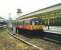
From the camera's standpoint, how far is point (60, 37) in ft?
33.0

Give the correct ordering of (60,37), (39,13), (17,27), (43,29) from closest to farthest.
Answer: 1. (60,37)
2. (43,29)
3. (39,13)
4. (17,27)

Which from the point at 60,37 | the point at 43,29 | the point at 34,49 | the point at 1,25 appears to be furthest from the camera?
the point at 1,25

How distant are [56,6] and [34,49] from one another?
15.5 ft

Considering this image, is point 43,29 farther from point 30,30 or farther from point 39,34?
point 30,30

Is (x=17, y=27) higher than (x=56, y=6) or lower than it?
lower

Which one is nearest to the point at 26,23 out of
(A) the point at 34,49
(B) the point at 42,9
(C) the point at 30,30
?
(C) the point at 30,30

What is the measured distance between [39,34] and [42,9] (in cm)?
285

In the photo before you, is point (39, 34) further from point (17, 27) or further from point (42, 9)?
point (17, 27)

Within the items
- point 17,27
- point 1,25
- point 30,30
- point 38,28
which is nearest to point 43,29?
point 38,28

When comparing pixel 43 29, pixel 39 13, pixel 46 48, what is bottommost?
pixel 46 48

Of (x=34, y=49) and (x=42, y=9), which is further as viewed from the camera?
(x=42, y=9)

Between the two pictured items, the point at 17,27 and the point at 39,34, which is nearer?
the point at 39,34

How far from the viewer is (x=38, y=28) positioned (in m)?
14.1

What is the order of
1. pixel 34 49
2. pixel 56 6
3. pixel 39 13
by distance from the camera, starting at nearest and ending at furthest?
pixel 34 49 < pixel 56 6 < pixel 39 13
